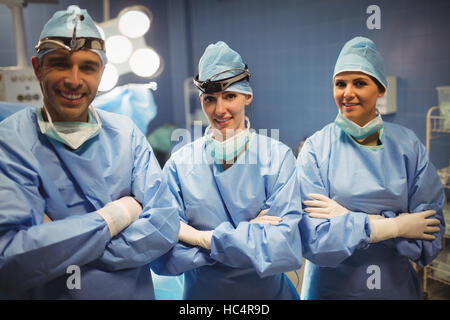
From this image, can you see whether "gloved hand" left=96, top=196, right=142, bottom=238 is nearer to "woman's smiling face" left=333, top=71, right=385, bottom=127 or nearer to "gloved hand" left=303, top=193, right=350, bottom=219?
"gloved hand" left=303, top=193, right=350, bottom=219

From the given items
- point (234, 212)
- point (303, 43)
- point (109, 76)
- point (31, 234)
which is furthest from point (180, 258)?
point (303, 43)

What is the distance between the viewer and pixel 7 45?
1.58m

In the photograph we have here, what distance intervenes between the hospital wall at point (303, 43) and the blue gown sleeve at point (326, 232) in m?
0.27

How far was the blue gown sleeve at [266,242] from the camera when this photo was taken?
3.90ft

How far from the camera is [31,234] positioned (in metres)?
1.00

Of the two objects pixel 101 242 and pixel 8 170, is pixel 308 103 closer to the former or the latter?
pixel 101 242

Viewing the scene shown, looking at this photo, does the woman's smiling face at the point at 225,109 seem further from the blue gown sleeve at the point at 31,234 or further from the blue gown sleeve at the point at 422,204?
the blue gown sleeve at the point at 422,204

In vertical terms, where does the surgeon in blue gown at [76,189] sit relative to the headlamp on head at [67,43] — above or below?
below

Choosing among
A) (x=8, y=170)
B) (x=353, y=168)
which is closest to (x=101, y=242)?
(x=8, y=170)

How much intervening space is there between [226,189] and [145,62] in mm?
896

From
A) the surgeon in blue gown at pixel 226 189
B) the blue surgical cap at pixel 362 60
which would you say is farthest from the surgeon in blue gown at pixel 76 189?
the blue surgical cap at pixel 362 60

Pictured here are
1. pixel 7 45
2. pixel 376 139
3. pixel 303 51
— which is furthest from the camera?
pixel 303 51

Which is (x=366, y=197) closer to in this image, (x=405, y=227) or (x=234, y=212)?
(x=405, y=227)
